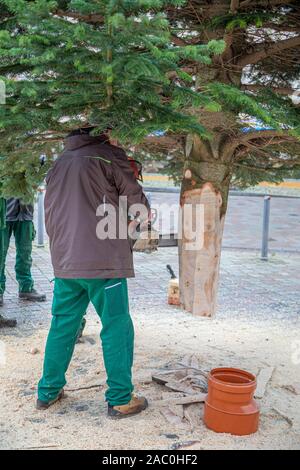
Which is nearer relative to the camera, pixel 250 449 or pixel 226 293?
pixel 250 449

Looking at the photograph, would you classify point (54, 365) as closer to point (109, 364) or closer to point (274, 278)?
Answer: point (109, 364)

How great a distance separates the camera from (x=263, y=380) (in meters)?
4.21

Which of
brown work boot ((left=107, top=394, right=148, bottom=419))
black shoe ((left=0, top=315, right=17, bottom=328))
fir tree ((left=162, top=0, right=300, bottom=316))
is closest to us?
brown work boot ((left=107, top=394, right=148, bottom=419))

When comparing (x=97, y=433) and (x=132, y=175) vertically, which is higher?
(x=132, y=175)

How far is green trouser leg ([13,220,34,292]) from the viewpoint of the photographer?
675 cm

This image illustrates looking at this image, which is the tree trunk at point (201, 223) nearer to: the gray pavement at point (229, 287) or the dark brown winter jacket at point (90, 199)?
the dark brown winter jacket at point (90, 199)

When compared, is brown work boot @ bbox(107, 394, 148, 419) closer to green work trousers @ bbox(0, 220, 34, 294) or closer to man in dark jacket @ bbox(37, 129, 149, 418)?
man in dark jacket @ bbox(37, 129, 149, 418)

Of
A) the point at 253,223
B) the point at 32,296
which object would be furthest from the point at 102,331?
the point at 253,223

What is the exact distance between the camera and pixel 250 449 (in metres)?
3.15

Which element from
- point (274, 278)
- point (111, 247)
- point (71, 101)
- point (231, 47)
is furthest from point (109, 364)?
point (274, 278)

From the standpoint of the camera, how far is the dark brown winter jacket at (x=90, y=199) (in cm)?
332

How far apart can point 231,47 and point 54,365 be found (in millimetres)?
2501

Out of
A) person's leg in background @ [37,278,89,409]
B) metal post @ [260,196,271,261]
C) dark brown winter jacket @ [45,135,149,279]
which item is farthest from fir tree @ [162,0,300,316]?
metal post @ [260,196,271,261]

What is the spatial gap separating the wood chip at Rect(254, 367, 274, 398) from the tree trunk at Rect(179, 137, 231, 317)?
2.06ft
